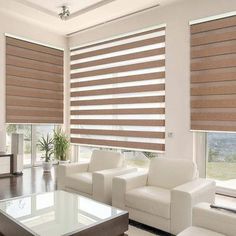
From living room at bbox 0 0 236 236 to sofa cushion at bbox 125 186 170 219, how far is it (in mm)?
12

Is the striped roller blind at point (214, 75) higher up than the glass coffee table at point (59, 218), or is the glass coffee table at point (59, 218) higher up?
the striped roller blind at point (214, 75)

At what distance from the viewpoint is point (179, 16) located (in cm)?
476

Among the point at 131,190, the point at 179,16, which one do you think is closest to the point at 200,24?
the point at 179,16

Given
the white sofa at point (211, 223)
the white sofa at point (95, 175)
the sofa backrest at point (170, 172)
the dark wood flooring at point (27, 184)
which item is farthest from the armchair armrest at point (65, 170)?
the white sofa at point (211, 223)

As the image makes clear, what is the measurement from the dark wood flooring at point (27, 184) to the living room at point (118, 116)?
2 centimetres

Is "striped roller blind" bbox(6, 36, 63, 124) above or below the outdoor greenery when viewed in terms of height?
above

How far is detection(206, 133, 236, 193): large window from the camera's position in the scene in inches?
171

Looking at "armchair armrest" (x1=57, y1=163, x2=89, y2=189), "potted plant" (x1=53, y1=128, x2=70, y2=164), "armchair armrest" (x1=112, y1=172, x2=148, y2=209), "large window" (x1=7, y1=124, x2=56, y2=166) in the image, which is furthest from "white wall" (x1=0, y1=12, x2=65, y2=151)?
"armchair armrest" (x1=112, y1=172, x2=148, y2=209)

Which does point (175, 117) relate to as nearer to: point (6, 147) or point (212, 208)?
point (212, 208)

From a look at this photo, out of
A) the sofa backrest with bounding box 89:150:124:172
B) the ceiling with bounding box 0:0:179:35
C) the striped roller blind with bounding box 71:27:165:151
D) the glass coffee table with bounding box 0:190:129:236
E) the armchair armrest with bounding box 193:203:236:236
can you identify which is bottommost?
the glass coffee table with bounding box 0:190:129:236

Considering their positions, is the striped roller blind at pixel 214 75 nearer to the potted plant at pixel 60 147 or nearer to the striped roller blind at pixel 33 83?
the potted plant at pixel 60 147

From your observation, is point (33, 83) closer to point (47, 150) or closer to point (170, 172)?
point (47, 150)

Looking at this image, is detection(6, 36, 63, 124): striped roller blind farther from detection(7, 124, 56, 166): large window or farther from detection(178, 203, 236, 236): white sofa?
detection(178, 203, 236, 236): white sofa

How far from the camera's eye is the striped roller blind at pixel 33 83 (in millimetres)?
5910
